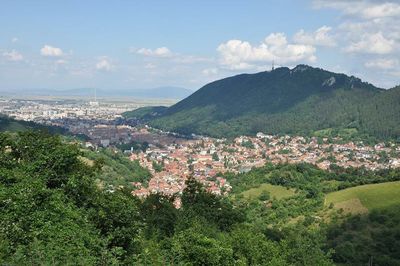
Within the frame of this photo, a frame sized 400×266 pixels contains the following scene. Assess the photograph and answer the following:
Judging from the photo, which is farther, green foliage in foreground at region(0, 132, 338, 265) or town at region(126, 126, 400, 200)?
town at region(126, 126, 400, 200)

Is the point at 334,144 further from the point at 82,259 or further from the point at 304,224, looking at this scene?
the point at 82,259

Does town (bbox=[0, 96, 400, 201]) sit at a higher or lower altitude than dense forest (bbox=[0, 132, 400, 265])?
lower

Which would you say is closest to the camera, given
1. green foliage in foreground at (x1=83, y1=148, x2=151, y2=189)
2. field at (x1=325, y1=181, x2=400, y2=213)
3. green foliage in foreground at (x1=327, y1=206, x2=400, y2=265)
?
green foliage in foreground at (x1=327, y1=206, x2=400, y2=265)

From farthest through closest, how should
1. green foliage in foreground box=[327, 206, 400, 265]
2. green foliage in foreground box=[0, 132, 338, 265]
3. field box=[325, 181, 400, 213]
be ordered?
field box=[325, 181, 400, 213]
green foliage in foreground box=[327, 206, 400, 265]
green foliage in foreground box=[0, 132, 338, 265]

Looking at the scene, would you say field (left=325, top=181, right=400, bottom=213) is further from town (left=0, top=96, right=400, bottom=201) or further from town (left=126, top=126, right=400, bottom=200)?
town (left=126, top=126, right=400, bottom=200)

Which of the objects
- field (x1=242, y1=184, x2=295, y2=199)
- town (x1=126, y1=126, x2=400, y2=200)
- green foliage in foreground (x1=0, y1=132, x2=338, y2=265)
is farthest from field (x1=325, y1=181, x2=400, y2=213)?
green foliage in foreground (x1=0, y1=132, x2=338, y2=265)
